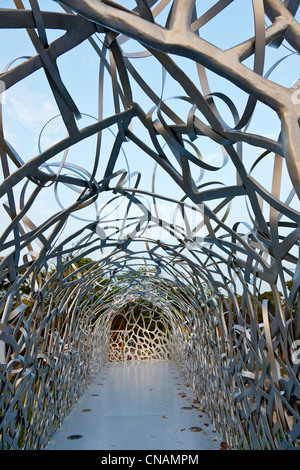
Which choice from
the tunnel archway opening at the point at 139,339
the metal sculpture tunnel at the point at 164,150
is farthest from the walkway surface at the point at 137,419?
the tunnel archway opening at the point at 139,339

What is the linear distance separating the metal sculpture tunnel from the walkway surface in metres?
0.59

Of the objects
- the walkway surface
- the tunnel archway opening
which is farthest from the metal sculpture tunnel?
the tunnel archway opening

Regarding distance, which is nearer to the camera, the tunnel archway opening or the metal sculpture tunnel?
the metal sculpture tunnel

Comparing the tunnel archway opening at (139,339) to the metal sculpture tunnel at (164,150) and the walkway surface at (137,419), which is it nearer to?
the walkway surface at (137,419)

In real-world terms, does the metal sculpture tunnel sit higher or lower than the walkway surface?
higher

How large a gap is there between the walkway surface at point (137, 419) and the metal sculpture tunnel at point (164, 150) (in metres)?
0.59

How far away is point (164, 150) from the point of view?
348 centimetres

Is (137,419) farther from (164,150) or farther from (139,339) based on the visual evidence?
(139,339)

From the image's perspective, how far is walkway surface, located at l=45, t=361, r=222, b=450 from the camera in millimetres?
5379

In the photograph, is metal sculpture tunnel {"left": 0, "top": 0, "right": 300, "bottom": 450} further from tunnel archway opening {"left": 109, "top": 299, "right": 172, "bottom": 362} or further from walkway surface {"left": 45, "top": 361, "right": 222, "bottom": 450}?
tunnel archway opening {"left": 109, "top": 299, "right": 172, "bottom": 362}

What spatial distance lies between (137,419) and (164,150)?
5.18 m

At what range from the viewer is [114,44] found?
2.02 m

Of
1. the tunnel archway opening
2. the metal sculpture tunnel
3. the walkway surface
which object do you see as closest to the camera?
the metal sculpture tunnel

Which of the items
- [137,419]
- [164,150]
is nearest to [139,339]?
[137,419]
